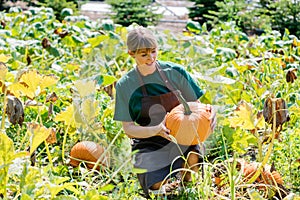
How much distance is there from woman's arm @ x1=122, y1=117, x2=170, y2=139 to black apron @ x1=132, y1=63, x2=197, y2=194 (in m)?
0.07

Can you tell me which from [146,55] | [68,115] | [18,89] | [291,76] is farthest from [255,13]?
[146,55]

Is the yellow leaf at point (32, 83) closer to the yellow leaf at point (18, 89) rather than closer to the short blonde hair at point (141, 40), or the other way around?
the yellow leaf at point (18, 89)

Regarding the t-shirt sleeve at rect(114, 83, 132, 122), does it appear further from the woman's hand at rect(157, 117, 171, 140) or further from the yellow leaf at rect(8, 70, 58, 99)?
the yellow leaf at rect(8, 70, 58, 99)

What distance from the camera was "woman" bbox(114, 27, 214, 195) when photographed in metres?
2.52

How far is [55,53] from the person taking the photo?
4.26 metres

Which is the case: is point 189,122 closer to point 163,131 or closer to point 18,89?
point 163,131

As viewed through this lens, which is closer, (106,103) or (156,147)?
(156,147)

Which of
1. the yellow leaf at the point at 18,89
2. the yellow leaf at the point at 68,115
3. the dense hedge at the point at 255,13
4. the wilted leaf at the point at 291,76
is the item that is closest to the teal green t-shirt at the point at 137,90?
the yellow leaf at the point at 68,115

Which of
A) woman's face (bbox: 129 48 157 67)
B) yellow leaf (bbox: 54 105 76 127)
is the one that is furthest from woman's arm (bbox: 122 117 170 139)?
yellow leaf (bbox: 54 105 76 127)

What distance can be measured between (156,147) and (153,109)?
0.47 ft

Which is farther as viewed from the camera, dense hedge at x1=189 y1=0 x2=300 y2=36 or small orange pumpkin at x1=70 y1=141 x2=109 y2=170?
dense hedge at x1=189 y1=0 x2=300 y2=36

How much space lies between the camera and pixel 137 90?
2.53 meters

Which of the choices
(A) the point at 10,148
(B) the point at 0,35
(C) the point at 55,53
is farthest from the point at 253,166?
(B) the point at 0,35

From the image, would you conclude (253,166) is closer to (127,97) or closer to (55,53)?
(127,97)
